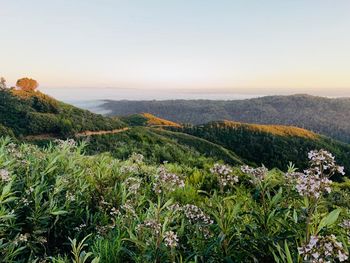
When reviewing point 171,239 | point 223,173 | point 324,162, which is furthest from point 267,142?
point 171,239

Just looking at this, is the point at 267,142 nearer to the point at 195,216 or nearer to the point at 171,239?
the point at 195,216

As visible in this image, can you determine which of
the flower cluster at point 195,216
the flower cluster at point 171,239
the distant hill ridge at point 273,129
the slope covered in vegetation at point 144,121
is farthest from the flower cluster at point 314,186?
the slope covered in vegetation at point 144,121

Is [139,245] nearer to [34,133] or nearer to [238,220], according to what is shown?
[238,220]

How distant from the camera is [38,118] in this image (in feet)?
217

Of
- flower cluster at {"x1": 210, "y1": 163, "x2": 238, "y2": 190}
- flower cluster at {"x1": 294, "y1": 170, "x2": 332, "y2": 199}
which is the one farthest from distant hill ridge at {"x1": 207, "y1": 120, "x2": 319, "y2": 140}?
flower cluster at {"x1": 294, "y1": 170, "x2": 332, "y2": 199}

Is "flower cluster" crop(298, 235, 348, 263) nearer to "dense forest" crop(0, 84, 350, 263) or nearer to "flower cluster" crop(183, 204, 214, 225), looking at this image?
"dense forest" crop(0, 84, 350, 263)

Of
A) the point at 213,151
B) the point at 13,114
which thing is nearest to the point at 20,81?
the point at 13,114

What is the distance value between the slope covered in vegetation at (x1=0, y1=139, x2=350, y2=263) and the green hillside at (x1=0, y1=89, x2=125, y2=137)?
54.1 m

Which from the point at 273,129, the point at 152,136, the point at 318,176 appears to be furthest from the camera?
the point at 273,129

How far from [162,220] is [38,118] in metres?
67.9

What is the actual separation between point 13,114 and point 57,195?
234 feet

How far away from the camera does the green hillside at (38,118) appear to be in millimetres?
63094

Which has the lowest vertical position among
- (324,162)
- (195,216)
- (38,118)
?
(38,118)

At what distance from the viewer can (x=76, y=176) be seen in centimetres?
536
